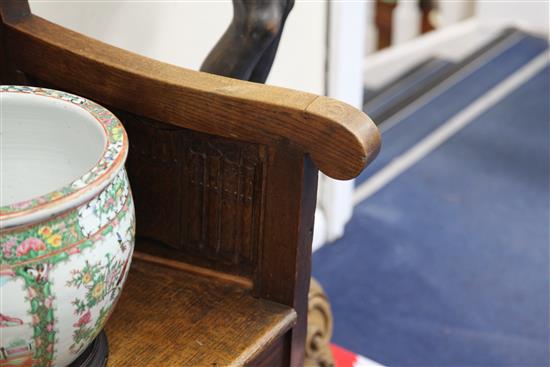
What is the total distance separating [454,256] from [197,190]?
0.92 metres

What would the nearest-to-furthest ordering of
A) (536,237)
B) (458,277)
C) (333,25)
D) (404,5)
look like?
(333,25)
(458,277)
(536,237)
(404,5)

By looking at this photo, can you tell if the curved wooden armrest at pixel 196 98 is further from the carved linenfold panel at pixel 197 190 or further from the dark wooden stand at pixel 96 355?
the dark wooden stand at pixel 96 355

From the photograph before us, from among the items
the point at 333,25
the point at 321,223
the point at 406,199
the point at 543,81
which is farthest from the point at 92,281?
the point at 543,81

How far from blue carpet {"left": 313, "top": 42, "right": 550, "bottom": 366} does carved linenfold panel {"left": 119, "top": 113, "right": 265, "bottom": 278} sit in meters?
0.65

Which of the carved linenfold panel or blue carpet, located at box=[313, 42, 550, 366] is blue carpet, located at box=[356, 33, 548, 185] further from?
the carved linenfold panel

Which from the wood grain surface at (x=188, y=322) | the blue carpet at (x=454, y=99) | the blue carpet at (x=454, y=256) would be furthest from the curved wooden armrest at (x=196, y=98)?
the blue carpet at (x=454, y=99)

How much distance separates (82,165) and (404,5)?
2.05m

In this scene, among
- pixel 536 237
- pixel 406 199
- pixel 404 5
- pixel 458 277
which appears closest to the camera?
pixel 458 277

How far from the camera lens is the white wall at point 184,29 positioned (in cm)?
90

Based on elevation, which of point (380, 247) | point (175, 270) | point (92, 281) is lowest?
point (380, 247)

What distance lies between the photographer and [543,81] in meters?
2.20

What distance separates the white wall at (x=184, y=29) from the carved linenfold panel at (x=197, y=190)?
25cm

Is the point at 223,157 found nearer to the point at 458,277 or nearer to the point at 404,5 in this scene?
the point at 458,277

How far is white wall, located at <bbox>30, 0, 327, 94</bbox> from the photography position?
0.90m
